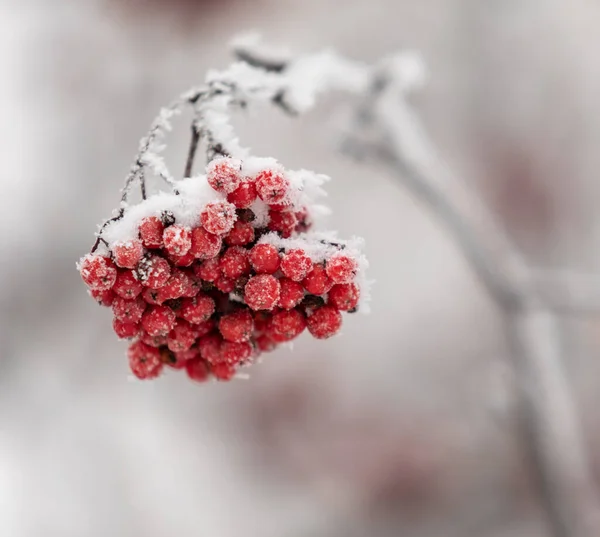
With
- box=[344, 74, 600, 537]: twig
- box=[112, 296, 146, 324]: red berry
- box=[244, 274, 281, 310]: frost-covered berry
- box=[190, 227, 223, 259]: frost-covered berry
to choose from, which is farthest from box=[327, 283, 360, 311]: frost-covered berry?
box=[344, 74, 600, 537]: twig

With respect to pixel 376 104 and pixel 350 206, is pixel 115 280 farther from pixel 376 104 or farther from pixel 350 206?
pixel 350 206

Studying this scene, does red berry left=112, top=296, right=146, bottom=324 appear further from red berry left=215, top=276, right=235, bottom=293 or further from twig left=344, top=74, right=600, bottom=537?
twig left=344, top=74, right=600, bottom=537

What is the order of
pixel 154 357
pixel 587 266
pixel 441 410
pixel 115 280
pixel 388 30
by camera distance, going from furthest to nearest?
pixel 388 30, pixel 587 266, pixel 441 410, pixel 154 357, pixel 115 280

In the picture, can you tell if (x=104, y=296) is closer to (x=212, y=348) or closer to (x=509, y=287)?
(x=212, y=348)

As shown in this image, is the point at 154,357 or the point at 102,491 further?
the point at 102,491

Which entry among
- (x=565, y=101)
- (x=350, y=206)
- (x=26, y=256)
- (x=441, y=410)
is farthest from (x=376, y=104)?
(x=565, y=101)

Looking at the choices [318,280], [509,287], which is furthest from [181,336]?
[509,287]
